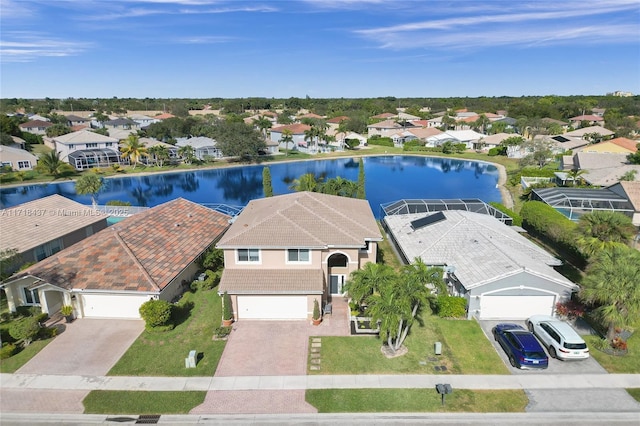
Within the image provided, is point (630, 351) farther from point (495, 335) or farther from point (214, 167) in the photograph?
point (214, 167)

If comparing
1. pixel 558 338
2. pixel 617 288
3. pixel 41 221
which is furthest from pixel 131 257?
pixel 617 288

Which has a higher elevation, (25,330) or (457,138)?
(457,138)

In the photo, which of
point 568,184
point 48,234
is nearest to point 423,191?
point 568,184

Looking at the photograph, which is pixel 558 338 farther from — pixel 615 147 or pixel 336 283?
pixel 615 147

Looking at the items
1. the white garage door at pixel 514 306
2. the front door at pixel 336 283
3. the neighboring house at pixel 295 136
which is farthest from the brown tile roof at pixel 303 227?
the neighboring house at pixel 295 136

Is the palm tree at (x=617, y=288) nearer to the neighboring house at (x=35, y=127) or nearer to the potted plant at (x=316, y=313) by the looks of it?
the potted plant at (x=316, y=313)

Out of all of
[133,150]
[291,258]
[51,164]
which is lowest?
[291,258]
